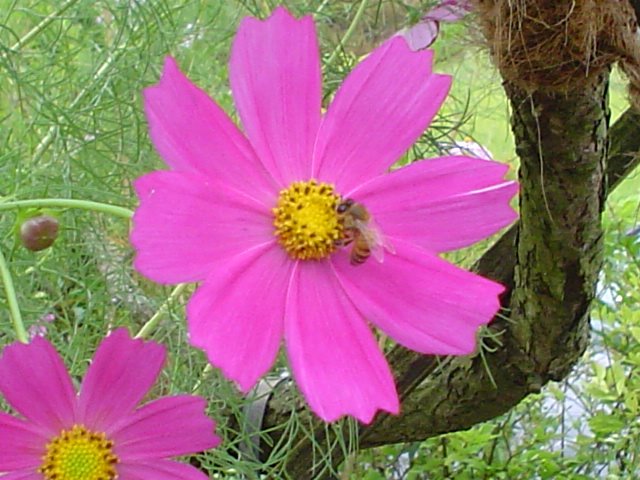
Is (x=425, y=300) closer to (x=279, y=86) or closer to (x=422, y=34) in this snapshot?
(x=279, y=86)

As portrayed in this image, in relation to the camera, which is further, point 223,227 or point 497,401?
point 497,401

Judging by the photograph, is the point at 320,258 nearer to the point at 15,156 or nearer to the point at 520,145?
the point at 520,145

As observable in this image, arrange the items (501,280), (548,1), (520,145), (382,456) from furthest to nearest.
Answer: (382,456) < (501,280) < (520,145) < (548,1)

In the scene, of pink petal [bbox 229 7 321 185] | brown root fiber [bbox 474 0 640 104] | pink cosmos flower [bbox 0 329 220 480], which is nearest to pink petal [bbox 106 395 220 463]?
pink cosmos flower [bbox 0 329 220 480]

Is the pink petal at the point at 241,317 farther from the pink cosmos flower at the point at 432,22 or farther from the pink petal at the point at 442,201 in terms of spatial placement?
the pink cosmos flower at the point at 432,22

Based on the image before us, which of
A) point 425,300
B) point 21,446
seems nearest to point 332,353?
point 425,300

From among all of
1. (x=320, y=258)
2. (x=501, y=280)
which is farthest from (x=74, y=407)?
(x=501, y=280)
